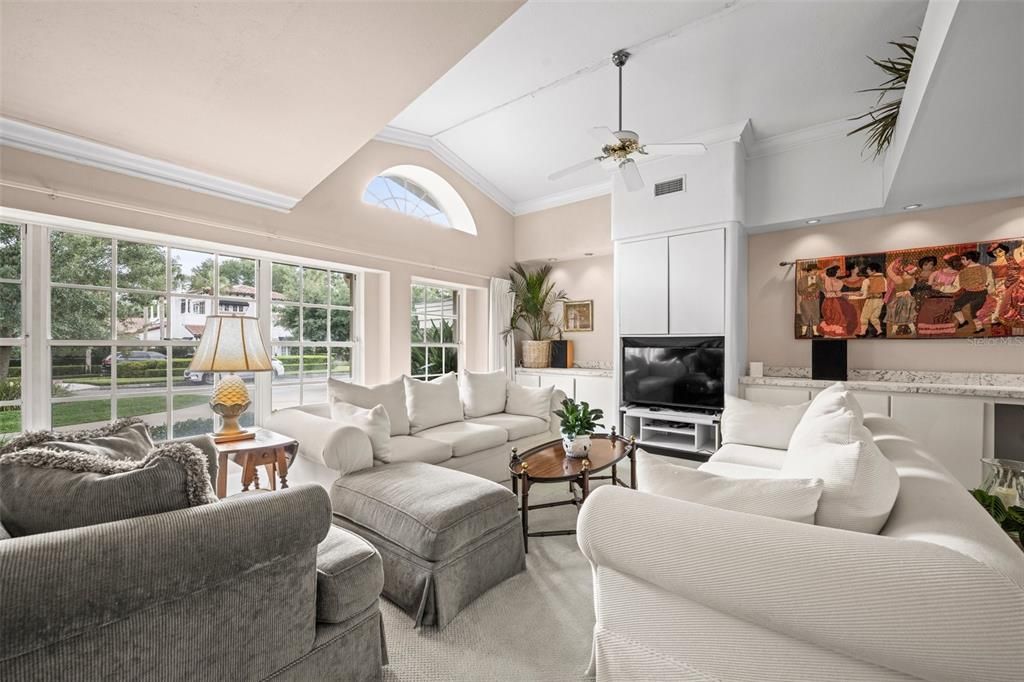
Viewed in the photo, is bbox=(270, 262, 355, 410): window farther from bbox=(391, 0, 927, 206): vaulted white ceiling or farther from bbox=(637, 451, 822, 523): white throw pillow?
bbox=(637, 451, 822, 523): white throw pillow

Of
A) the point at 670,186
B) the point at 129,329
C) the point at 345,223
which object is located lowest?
the point at 129,329

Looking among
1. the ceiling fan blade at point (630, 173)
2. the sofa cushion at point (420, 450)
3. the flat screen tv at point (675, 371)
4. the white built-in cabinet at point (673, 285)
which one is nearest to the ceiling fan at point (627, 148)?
the ceiling fan blade at point (630, 173)

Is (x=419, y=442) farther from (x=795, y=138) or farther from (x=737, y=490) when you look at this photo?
(x=795, y=138)

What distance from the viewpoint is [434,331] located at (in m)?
5.29

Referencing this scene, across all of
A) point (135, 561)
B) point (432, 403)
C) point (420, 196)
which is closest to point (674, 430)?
point (432, 403)

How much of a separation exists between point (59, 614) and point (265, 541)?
0.37 meters

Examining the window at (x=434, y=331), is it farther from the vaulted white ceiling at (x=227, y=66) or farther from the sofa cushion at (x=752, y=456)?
the sofa cushion at (x=752, y=456)

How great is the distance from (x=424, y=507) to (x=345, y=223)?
2.96 metres

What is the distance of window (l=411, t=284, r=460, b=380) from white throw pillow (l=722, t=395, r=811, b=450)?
10.7 feet

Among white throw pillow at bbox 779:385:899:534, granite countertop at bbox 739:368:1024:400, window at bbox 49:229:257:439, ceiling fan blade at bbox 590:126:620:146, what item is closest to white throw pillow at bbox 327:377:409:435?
window at bbox 49:229:257:439

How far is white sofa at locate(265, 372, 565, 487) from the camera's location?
242 centimetres

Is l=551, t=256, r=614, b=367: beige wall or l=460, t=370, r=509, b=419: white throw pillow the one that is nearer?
l=460, t=370, r=509, b=419: white throw pillow

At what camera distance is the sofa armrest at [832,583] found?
2.70ft

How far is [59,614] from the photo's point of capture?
0.86m
